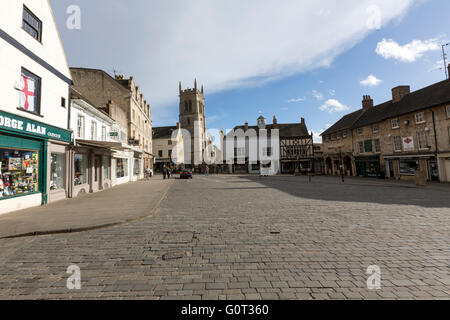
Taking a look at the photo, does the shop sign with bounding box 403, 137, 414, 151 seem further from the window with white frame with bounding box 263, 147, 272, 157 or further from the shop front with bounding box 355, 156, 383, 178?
the window with white frame with bounding box 263, 147, 272, 157

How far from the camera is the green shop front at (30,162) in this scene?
7996mm

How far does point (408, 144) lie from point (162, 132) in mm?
56875

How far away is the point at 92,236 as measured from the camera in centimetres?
538

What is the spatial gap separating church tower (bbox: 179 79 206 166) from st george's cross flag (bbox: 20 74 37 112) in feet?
184

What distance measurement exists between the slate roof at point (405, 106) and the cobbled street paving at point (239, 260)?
20.8 meters

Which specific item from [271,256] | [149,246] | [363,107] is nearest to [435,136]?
[363,107]

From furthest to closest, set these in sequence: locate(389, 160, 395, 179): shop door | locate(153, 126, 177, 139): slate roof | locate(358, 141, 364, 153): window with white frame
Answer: locate(153, 126, 177, 139): slate roof
locate(358, 141, 364, 153): window with white frame
locate(389, 160, 395, 179): shop door

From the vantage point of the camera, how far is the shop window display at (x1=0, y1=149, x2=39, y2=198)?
8.05 meters

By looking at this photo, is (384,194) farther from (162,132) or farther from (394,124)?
(162,132)

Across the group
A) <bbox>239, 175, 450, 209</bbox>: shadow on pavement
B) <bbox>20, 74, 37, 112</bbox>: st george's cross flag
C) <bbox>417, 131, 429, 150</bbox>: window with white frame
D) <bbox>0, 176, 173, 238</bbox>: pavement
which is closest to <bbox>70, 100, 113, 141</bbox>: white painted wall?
<bbox>20, 74, 37, 112</bbox>: st george's cross flag

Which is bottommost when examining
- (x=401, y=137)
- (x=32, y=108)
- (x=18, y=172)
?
(x=18, y=172)

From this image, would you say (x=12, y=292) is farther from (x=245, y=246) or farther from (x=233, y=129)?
(x=233, y=129)

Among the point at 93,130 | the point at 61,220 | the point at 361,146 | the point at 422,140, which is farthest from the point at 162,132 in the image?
the point at 61,220

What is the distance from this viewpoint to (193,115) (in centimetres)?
6825
